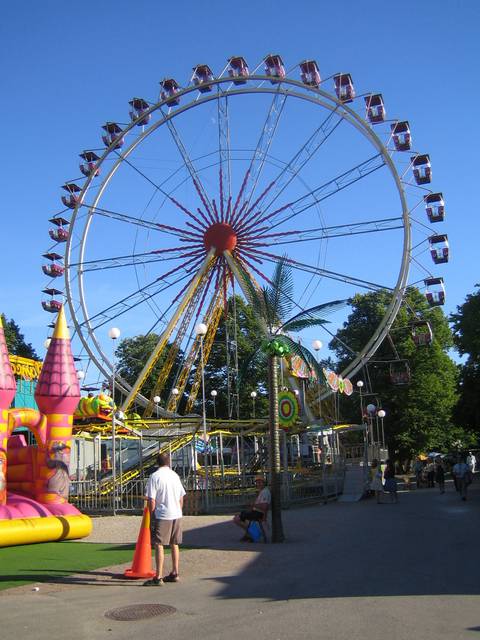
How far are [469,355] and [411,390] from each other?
10910 millimetres

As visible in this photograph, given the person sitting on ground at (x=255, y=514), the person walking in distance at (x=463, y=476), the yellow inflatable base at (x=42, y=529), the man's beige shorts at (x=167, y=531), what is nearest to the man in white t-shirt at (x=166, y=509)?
the man's beige shorts at (x=167, y=531)

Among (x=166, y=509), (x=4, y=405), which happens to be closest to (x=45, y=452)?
(x=4, y=405)

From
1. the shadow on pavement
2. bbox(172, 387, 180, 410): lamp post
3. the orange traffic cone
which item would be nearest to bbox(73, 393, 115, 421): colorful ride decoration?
bbox(172, 387, 180, 410): lamp post

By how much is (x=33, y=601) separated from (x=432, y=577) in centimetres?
464

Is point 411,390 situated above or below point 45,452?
above

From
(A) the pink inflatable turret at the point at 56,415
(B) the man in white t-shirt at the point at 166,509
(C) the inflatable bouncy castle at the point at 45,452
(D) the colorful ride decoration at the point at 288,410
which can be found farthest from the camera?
(D) the colorful ride decoration at the point at 288,410

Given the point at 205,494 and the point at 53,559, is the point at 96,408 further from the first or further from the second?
the point at 53,559

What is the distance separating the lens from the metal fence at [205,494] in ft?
68.0

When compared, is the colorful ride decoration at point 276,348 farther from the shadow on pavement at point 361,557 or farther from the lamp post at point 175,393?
the lamp post at point 175,393

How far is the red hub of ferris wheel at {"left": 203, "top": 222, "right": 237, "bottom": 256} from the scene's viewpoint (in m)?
27.9

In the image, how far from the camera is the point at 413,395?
43688 millimetres

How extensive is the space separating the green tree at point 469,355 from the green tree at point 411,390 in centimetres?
390

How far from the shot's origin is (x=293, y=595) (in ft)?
24.7

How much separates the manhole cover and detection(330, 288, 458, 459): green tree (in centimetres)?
3519
